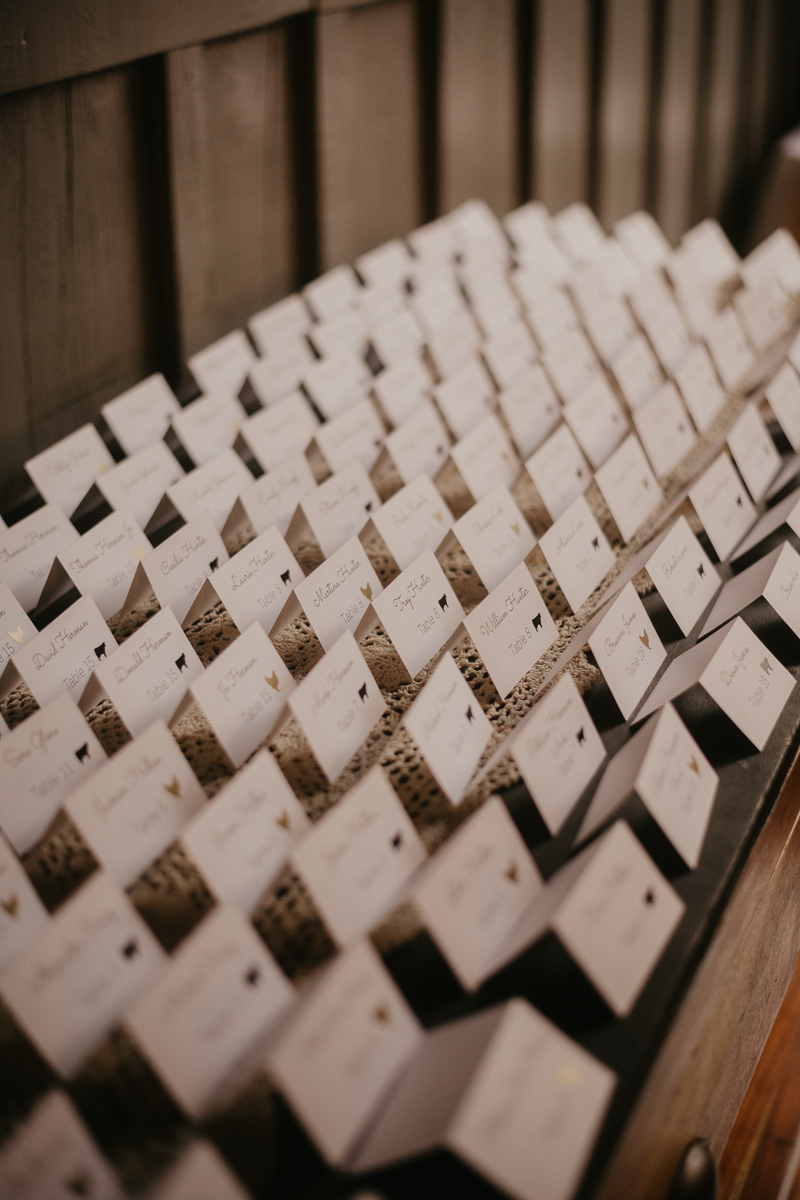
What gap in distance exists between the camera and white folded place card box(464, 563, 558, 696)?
36.0 inches

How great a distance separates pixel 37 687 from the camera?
0.86m

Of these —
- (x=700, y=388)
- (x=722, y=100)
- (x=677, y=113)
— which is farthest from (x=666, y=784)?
(x=722, y=100)

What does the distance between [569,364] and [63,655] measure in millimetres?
1018

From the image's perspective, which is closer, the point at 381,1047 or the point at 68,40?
the point at 381,1047

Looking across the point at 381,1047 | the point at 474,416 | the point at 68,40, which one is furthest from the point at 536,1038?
the point at 68,40

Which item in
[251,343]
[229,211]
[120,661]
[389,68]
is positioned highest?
[389,68]

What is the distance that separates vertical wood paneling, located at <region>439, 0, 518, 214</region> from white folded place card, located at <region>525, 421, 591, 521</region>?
1.42 meters

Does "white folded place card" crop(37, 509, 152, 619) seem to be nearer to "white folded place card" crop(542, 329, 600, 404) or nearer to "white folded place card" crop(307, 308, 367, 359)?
"white folded place card" crop(307, 308, 367, 359)

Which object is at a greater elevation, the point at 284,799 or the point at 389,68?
the point at 389,68

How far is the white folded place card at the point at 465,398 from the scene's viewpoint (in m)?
1.42

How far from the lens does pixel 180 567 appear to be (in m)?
1.03

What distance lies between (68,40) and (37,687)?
3.11ft

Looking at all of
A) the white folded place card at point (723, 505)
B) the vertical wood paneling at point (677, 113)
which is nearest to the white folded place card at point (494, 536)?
the white folded place card at point (723, 505)

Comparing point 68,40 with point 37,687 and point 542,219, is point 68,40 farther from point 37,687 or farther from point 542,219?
point 542,219
